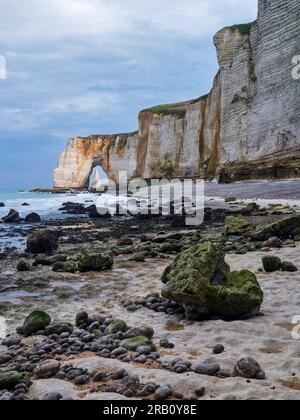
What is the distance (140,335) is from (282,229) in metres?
7.68

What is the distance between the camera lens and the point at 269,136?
40938 mm

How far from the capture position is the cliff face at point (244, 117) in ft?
124

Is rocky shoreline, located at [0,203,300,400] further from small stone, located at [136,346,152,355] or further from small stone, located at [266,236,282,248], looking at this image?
small stone, located at [266,236,282,248]

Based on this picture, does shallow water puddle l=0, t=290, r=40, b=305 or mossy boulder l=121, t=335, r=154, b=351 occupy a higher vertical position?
mossy boulder l=121, t=335, r=154, b=351

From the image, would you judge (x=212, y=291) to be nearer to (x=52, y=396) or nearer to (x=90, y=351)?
(x=90, y=351)

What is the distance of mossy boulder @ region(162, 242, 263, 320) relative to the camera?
5383mm

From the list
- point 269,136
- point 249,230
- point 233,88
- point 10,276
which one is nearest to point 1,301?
point 10,276

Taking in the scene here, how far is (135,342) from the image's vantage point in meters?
4.72

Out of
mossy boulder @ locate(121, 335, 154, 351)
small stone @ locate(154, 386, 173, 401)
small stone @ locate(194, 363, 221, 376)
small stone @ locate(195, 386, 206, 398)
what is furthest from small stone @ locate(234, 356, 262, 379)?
mossy boulder @ locate(121, 335, 154, 351)

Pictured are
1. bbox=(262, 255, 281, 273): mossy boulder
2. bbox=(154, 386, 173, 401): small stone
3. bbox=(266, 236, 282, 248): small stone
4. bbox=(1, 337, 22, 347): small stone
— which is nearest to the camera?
bbox=(154, 386, 173, 401): small stone

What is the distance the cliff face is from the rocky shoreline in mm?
28062

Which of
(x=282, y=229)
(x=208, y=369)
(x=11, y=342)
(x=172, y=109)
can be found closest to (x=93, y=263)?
(x=11, y=342)
